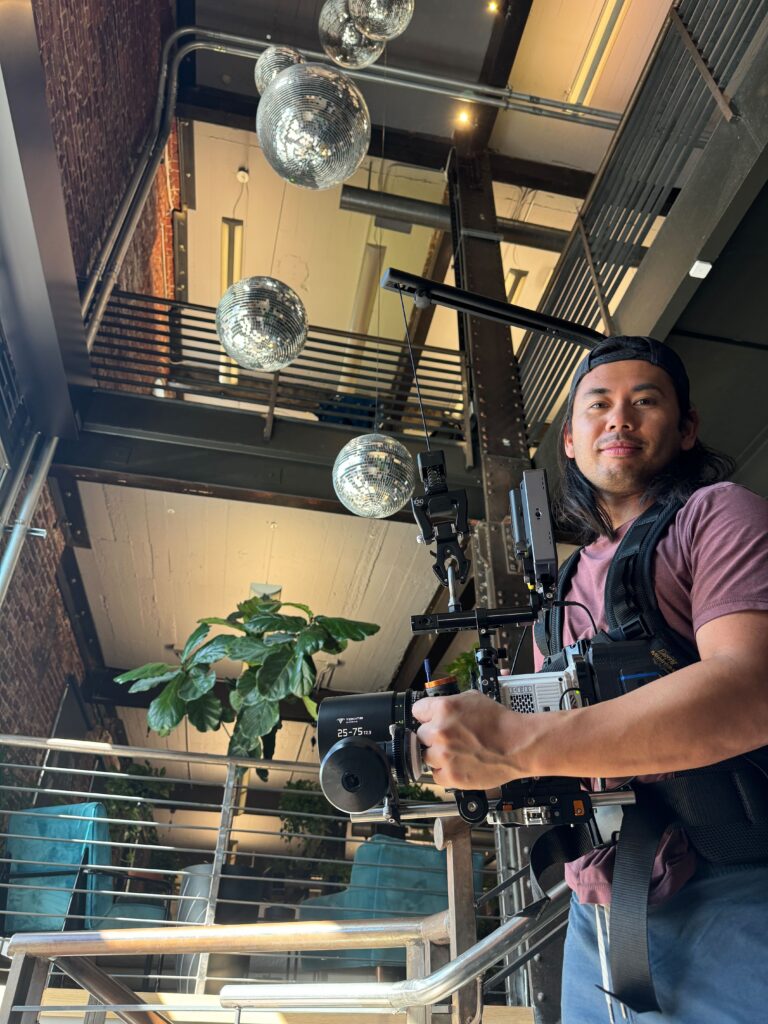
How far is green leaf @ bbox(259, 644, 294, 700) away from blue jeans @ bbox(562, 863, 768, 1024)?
3573 mm

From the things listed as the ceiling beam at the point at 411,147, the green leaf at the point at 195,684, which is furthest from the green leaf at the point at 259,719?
the ceiling beam at the point at 411,147

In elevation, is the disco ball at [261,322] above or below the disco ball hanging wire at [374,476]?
above

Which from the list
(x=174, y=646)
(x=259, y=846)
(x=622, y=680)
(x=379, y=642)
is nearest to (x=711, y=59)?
(x=622, y=680)

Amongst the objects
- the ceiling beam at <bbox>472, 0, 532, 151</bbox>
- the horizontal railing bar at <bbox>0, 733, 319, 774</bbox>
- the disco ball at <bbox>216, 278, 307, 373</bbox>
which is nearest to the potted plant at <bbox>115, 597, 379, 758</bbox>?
the horizontal railing bar at <bbox>0, 733, 319, 774</bbox>

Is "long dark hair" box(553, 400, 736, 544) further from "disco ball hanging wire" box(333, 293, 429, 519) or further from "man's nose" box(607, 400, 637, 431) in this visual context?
"disco ball hanging wire" box(333, 293, 429, 519)

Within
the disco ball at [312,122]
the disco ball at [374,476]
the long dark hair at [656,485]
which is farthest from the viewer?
the disco ball at [374,476]

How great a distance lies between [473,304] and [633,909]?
1.48 meters

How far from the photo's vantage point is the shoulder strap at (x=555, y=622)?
0.93m

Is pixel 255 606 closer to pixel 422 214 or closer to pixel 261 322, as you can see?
pixel 261 322

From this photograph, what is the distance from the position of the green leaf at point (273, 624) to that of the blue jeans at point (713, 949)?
375 centimetres

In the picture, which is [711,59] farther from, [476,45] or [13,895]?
[13,895]

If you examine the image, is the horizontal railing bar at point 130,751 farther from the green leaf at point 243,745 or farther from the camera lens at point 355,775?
the camera lens at point 355,775

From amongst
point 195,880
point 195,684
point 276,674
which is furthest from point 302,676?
point 195,880

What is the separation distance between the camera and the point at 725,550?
0.72 meters
